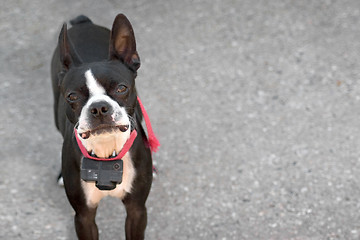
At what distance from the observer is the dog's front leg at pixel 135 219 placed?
3.62 meters

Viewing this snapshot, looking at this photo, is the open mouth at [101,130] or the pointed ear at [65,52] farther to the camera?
the pointed ear at [65,52]

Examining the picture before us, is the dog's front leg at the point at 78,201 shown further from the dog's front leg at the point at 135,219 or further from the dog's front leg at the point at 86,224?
the dog's front leg at the point at 135,219

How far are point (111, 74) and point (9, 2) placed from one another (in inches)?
179

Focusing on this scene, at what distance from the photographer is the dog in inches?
122

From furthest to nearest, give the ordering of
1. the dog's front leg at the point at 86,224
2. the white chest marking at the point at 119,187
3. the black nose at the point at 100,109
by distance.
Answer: the dog's front leg at the point at 86,224
the white chest marking at the point at 119,187
the black nose at the point at 100,109

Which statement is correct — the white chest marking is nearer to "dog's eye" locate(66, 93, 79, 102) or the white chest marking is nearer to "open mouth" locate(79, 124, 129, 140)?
"open mouth" locate(79, 124, 129, 140)

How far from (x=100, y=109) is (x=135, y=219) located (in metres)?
0.97

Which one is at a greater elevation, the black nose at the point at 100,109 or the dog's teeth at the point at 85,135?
the black nose at the point at 100,109

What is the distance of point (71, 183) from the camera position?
11.6ft

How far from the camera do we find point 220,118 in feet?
17.4

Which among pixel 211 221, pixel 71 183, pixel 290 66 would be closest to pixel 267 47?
pixel 290 66

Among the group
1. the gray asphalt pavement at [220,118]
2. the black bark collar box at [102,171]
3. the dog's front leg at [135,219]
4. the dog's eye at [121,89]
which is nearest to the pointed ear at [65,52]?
the dog's eye at [121,89]

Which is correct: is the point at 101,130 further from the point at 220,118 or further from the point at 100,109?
the point at 220,118

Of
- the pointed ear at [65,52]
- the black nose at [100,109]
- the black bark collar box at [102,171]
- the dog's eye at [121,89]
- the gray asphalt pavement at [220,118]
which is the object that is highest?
the pointed ear at [65,52]
